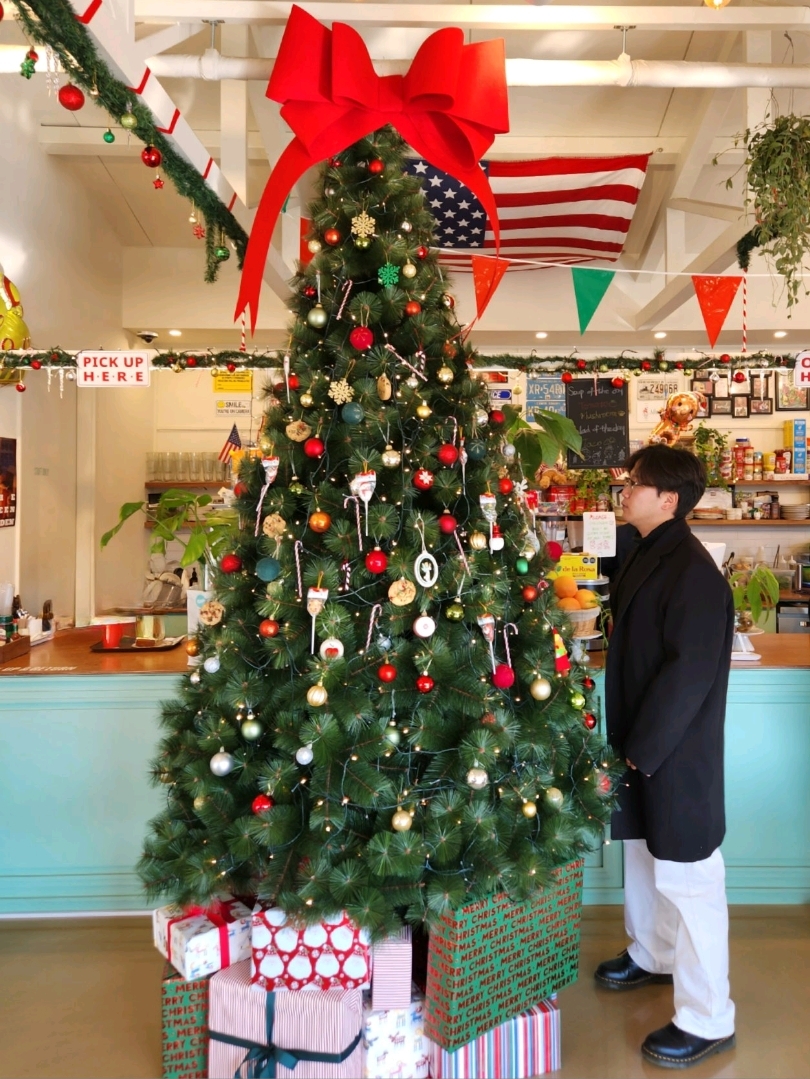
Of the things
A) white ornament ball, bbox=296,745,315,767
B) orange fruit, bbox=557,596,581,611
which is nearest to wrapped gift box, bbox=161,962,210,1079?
white ornament ball, bbox=296,745,315,767

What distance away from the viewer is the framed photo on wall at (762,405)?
6.94 m

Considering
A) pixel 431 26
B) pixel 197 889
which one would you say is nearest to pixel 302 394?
pixel 197 889

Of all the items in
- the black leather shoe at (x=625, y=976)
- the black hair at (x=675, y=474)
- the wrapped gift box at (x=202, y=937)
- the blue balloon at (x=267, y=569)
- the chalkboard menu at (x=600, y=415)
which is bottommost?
the black leather shoe at (x=625, y=976)

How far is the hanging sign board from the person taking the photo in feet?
12.0

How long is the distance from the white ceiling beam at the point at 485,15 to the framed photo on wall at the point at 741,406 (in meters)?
4.21

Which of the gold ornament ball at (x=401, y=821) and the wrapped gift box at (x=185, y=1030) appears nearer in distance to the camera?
the gold ornament ball at (x=401, y=821)

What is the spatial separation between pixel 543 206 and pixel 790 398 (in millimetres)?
3194

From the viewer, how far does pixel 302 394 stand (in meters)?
2.12

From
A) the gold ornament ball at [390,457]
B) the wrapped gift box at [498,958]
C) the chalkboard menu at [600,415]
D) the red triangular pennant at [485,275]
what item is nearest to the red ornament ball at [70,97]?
the gold ornament ball at [390,457]

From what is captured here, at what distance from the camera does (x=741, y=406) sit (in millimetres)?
6965

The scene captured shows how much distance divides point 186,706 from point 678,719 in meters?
1.31

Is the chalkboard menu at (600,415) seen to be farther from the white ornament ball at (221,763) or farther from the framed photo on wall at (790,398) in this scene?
the framed photo on wall at (790,398)

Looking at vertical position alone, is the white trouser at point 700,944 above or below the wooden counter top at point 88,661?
below

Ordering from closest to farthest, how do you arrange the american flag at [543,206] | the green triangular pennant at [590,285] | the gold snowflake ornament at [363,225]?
the gold snowflake ornament at [363,225] → the green triangular pennant at [590,285] → the american flag at [543,206]
